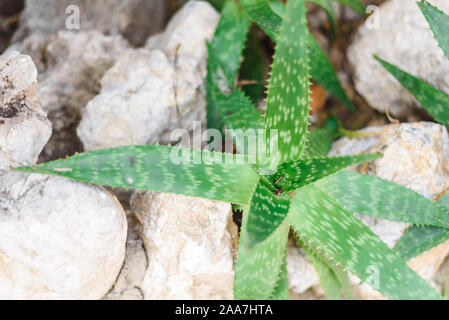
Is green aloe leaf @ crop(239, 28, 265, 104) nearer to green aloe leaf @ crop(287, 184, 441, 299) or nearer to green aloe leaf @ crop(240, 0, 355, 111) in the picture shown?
green aloe leaf @ crop(240, 0, 355, 111)

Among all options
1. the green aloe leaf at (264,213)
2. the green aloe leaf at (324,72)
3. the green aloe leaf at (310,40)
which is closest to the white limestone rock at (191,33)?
the green aloe leaf at (310,40)

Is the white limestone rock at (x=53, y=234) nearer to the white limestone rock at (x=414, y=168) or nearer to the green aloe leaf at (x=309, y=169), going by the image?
the green aloe leaf at (x=309, y=169)

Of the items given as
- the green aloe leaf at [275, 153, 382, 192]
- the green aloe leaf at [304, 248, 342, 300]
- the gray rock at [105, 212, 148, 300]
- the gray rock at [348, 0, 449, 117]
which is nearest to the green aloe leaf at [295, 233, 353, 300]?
the green aloe leaf at [304, 248, 342, 300]

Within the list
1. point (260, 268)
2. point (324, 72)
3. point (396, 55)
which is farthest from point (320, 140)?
point (260, 268)

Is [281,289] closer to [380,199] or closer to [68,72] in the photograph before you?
[380,199]

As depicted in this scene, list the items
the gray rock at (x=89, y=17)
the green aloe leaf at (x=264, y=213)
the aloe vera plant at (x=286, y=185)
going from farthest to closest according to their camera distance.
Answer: the gray rock at (x=89, y=17)
the aloe vera plant at (x=286, y=185)
the green aloe leaf at (x=264, y=213)
